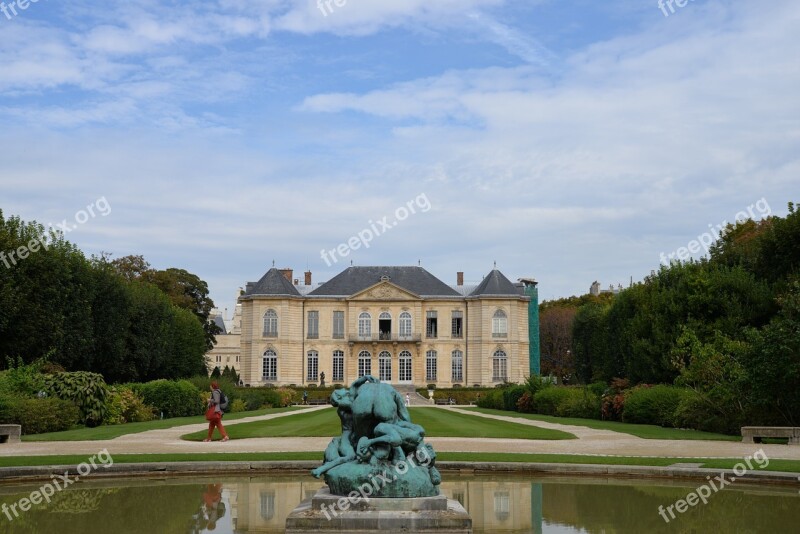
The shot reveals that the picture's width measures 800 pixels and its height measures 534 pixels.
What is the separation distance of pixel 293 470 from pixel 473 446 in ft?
15.8

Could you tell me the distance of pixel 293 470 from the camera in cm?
1141

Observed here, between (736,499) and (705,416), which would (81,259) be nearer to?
(705,416)

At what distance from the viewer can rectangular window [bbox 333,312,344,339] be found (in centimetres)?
6650

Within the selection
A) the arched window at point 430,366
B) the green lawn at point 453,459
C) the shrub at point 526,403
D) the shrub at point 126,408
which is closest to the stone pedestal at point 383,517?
the green lawn at point 453,459

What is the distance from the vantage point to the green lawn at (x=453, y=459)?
1164 centimetres

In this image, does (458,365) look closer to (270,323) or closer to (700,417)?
(270,323)

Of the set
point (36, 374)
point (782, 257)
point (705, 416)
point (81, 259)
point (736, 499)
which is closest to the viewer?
point (736, 499)

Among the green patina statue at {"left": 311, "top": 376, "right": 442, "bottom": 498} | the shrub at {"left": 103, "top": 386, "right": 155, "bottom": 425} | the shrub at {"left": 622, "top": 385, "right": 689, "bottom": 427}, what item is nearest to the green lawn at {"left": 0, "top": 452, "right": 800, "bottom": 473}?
the green patina statue at {"left": 311, "top": 376, "right": 442, "bottom": 498}

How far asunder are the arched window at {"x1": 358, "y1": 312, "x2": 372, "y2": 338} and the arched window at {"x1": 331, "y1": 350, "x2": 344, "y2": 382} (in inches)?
83.8

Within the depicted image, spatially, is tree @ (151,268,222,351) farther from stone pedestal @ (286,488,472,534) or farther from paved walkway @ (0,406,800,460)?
stone pedestal @ (286,488,472,534)

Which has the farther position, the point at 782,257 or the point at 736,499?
the point at 782,257

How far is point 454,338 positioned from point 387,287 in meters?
6.43

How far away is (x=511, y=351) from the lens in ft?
213

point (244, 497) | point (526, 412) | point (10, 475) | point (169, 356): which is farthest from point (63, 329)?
point (244, 497)
